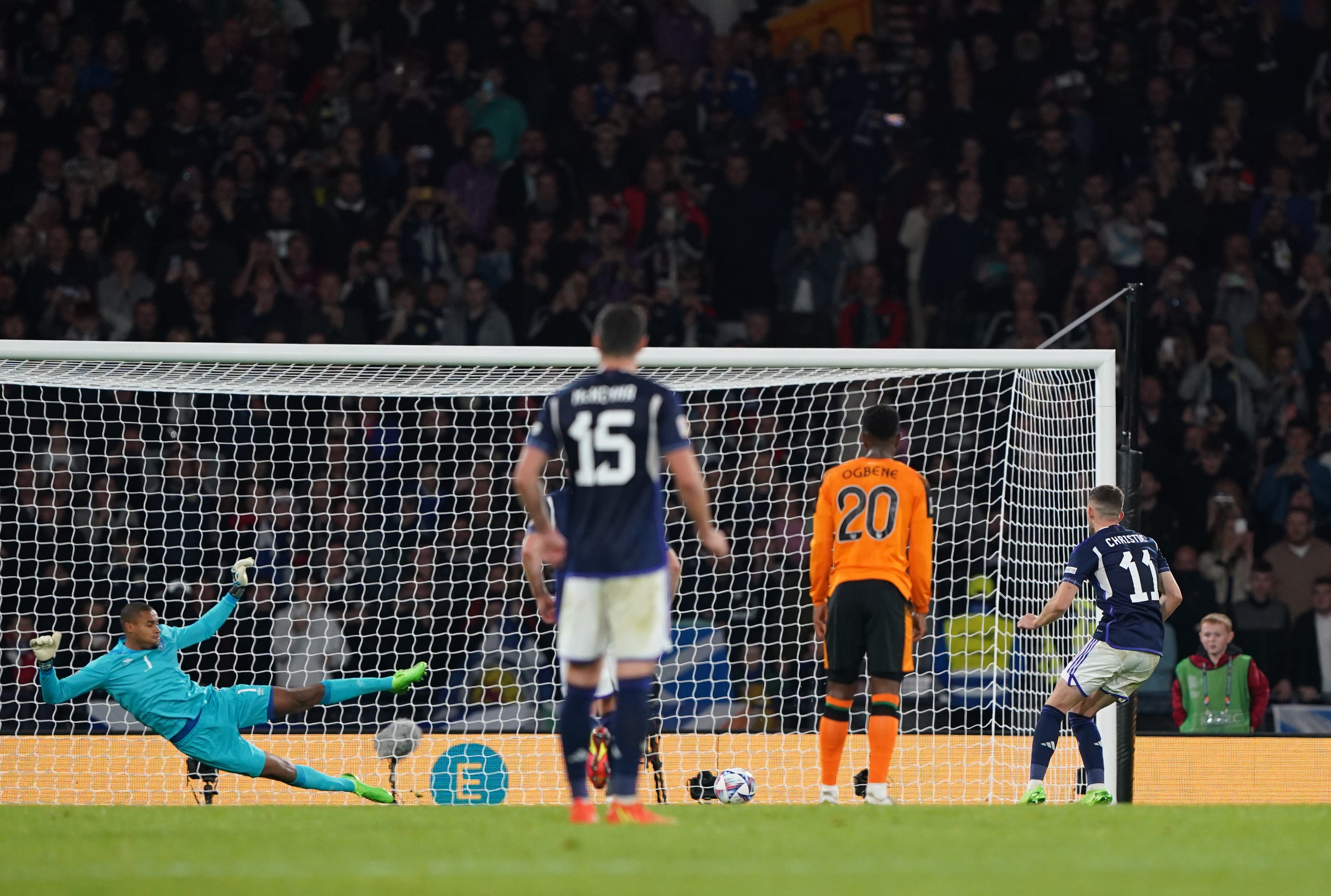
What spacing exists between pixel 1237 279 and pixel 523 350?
768cm

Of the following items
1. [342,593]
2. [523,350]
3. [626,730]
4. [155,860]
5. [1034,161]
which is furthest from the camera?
[1034,161]

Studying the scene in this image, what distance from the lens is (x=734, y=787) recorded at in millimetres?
9398

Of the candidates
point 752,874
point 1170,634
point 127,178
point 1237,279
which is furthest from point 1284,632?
point 127,178

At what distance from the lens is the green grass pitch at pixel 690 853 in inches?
170

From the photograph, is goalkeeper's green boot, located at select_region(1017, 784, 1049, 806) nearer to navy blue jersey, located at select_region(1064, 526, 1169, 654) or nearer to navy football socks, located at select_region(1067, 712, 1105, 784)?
navy football socks, located at select_region(1067, 712, 1105, 784)

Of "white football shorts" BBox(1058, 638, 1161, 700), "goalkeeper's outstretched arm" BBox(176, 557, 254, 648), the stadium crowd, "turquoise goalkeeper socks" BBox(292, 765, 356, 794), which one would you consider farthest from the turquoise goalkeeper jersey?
"white football shorts" BBox(1058, 638, 1161, 700)

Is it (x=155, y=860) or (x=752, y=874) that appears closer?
(x=752, y=874)

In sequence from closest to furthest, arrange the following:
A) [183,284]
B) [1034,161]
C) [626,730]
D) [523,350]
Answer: [626,730]
[523,350]
[183,284]
[1034,161]

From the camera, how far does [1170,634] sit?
12.3m

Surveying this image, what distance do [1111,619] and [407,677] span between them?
3.92 m

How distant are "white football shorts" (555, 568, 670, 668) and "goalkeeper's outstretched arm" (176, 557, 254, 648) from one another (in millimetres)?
4149

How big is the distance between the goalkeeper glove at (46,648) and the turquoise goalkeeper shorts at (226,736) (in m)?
0.84

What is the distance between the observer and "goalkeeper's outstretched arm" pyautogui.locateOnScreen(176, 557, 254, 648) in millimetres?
9211

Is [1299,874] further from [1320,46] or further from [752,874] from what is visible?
[1320,46]
